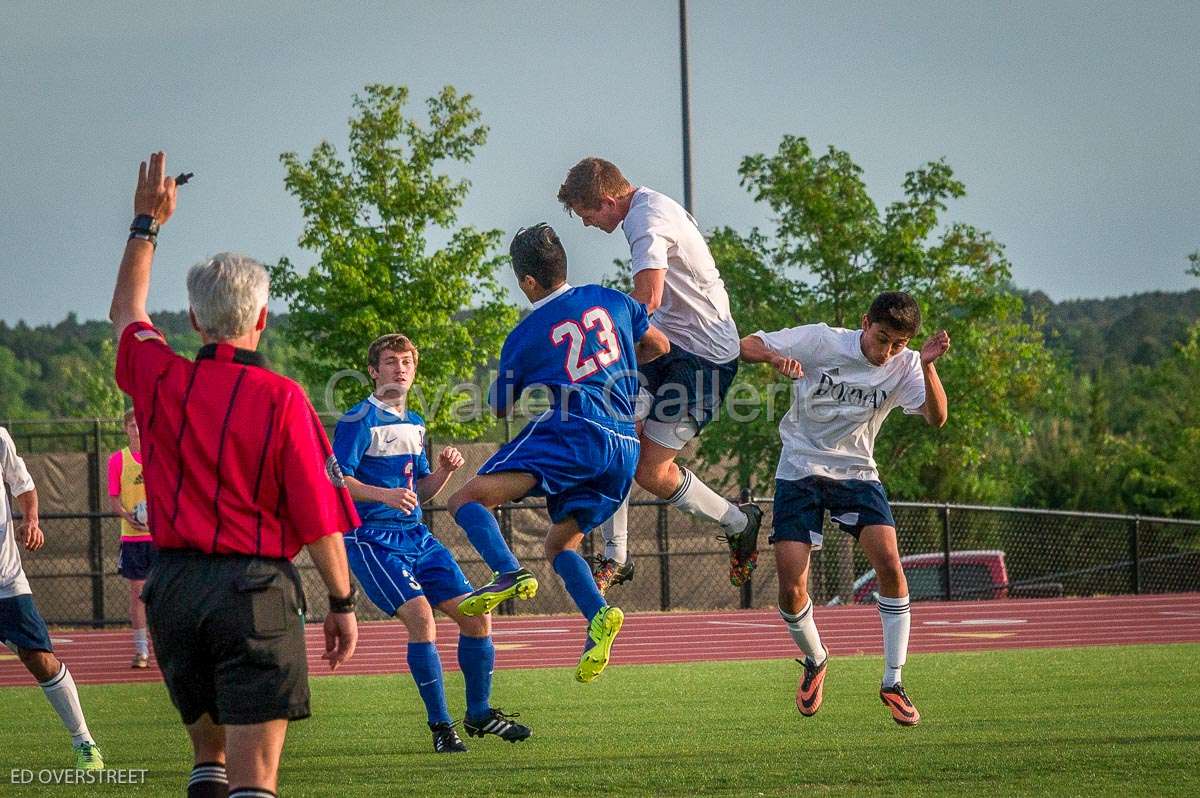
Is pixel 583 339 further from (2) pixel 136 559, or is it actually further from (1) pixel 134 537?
(1) pixel 134 537

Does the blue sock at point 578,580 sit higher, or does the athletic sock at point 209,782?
the blue sock at point 578,580

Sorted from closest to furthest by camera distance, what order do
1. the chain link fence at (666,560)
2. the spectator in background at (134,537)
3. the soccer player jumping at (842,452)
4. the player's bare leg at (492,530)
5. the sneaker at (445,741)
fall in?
the player's bare leg at (492,530) < the sneaker at (445,741) < the soccer player jumping at (842,452) < the spectator in background at (134,537) < the chain link fence at (666,560)

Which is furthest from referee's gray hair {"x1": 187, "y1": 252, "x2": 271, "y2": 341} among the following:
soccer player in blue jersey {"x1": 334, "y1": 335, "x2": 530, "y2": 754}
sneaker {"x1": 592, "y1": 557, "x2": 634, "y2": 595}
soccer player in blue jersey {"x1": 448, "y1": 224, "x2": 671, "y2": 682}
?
sneaker {"x1": 592, "y1": 557, "x2": 634, "y2": 595}

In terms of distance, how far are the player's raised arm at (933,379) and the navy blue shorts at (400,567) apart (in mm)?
2707

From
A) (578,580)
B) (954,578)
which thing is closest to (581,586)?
(578,580)

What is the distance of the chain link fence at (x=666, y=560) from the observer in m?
21.0

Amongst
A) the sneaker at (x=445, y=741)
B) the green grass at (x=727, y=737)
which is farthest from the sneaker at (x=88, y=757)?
the sneaker at (x=445, y=741)

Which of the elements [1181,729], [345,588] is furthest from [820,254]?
[345,588]

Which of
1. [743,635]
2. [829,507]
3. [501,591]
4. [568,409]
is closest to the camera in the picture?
[568,409]

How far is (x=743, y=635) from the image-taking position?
16.7m

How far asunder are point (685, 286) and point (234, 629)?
4.09m

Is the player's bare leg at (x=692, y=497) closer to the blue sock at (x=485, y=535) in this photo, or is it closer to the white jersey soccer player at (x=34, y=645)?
the blue sock at (x=485, y=535)

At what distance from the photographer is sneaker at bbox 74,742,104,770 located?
722cm

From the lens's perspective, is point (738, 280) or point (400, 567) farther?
point (738, 280)
